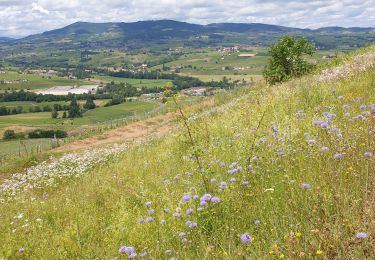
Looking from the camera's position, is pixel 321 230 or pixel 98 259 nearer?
pixel 321 230

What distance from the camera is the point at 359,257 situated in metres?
2.80

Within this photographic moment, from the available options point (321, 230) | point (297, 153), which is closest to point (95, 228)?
point (297, 153)

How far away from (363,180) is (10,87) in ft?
595

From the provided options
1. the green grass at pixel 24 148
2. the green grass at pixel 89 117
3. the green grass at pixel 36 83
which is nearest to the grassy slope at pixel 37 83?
the green grass at pixel 36 83

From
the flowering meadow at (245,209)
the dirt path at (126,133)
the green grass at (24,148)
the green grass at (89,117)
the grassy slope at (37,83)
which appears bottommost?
the green grass at (89,117)

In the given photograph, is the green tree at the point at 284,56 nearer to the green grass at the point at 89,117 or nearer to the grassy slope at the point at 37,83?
the green grass at the point at 89,117

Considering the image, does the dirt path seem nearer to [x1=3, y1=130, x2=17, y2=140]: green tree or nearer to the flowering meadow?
the flowering meadow

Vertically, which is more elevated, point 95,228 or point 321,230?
point 321,230

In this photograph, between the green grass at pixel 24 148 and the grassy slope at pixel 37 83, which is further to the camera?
the grassy slope at pixel 37 83

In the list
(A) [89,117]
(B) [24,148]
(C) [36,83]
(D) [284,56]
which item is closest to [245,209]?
(D) [284,56]

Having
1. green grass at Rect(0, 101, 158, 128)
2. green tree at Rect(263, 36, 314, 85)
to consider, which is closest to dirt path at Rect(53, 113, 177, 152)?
green tree at Rect(263, 36, 314, 85)

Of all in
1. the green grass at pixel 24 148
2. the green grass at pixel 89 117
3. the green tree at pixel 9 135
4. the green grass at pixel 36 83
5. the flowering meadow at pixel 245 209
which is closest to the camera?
the flowering meadow at pixel 245 209

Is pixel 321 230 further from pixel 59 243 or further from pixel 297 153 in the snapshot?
pixel 59 243

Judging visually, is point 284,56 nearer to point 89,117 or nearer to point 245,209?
point 245,209
